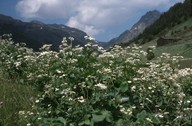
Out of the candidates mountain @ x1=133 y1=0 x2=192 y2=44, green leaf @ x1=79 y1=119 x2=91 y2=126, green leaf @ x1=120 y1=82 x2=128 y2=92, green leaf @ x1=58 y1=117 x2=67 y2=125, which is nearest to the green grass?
Answer: green leaf @ x1=58 y1=117 x2=67 y2=125

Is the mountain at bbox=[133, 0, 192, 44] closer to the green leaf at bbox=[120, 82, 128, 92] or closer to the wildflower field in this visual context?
the wildflower field

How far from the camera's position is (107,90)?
6887 mm

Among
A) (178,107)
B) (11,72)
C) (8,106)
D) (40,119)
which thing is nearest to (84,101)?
(40,119)

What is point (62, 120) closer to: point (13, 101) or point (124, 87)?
point (124, 87)

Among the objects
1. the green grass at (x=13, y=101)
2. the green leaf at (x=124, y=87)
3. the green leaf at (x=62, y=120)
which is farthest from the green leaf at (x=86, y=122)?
the green grass at (x=13, y=101)

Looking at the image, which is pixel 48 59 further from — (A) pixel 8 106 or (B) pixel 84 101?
(B) pixel 84 101

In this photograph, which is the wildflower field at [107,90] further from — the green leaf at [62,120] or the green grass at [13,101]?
the green grass at [13,101]

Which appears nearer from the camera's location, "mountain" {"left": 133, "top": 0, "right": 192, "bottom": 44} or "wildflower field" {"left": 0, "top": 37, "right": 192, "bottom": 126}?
"wildflower field" {"left": 0, "top": 37, "right": 192, "bottom": 126}

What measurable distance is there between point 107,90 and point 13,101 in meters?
3.12

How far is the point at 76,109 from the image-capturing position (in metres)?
6.48

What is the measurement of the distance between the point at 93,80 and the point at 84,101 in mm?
955

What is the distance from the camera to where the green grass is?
830 centimetres

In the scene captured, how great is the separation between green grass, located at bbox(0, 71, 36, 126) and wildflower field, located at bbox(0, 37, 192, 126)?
0.18 meters

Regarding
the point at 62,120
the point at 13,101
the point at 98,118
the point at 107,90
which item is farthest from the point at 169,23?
the point at 98,118
